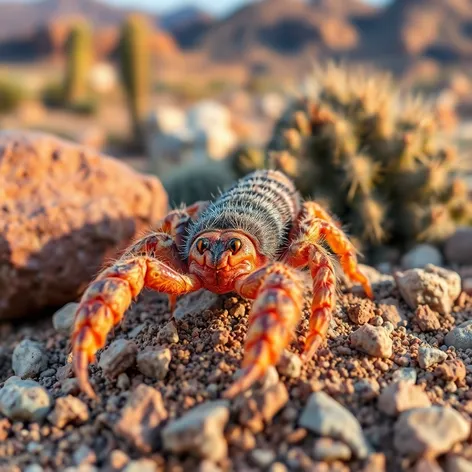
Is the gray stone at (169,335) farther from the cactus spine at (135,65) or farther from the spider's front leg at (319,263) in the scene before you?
the cactus spine at (135,65)

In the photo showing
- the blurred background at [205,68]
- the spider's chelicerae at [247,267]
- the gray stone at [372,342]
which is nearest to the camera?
the spider's chelicerae at [247,267]

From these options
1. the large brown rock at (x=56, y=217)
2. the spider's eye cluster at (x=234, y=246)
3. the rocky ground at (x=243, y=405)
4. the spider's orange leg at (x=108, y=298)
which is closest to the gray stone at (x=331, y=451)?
the rocky ground at (x=243, y=405)

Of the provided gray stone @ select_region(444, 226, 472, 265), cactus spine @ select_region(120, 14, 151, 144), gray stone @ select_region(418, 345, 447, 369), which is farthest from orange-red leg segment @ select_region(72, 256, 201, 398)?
cactus spine @ select_region(120, 14, 151, 144)

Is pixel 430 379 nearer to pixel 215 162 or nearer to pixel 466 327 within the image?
pixel 466 327

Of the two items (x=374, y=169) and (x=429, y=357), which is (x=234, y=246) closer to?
(x=429, y=357)

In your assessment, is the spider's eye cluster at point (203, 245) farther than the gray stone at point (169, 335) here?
Yes

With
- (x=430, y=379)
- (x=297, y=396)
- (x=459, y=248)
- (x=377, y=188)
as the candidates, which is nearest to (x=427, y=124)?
(x=377, y=188)
